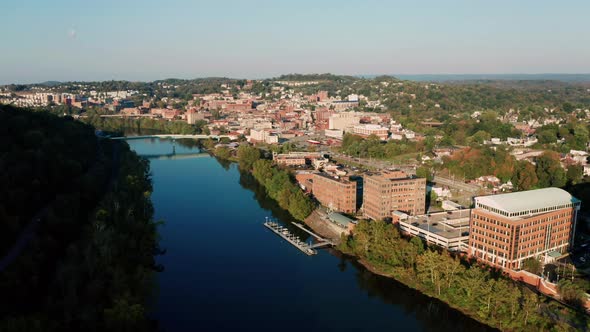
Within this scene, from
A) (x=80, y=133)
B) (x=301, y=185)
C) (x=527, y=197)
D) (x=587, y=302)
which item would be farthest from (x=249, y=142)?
(x=587, y=302)

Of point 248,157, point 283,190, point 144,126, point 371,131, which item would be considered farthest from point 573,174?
point 144,126

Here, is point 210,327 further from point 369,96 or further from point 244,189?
point 369,96

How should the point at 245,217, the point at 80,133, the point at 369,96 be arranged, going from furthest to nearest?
the point at 369,96, the point at 80,133, the point at 245,217

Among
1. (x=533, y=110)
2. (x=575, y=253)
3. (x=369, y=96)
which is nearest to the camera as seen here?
(x=575, y=253)

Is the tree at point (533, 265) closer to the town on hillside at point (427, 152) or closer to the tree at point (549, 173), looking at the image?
the town on hillside at point (427, 152)

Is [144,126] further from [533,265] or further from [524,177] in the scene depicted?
[533,265]

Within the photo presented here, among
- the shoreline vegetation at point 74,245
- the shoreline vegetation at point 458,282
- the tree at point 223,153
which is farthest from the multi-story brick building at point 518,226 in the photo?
the tree at point 223,153
